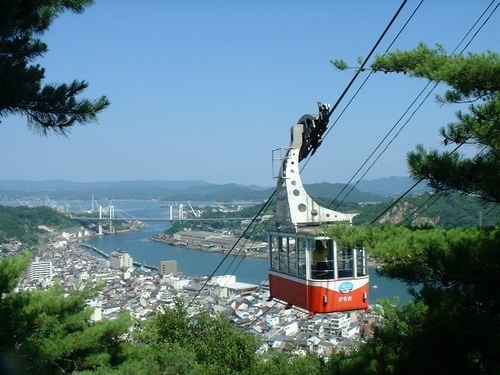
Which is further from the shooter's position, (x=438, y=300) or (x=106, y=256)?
(x=106, y=256)

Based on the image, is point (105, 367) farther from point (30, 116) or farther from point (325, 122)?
point (325, 122)

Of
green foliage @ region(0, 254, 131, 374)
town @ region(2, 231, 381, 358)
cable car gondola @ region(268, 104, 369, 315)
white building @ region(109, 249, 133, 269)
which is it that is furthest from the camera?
white building @ region(109, 249, 133, 269)

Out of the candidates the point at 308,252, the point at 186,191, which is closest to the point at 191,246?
the point at 308,252

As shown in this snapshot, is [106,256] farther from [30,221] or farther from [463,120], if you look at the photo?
[463,120]

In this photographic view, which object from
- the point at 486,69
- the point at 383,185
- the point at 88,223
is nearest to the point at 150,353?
the point at 486,69

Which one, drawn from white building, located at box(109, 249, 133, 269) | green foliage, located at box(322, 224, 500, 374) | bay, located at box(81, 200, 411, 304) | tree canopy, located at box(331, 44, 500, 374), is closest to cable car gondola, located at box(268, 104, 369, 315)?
green foliage, located at box(322, 224, 500, 374)

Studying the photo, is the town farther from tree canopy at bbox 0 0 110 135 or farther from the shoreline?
the shoreline
